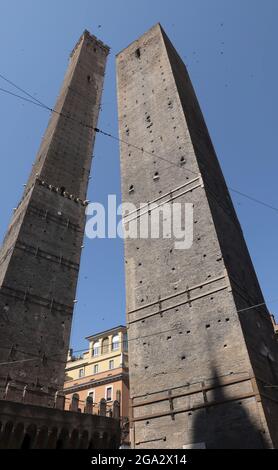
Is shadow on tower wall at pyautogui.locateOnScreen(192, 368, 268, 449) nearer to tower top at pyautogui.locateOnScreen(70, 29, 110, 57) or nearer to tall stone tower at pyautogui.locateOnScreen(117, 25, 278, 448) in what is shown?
tall stone tower at pyautogui.locateOnScreen(117, 25, 278, 448)

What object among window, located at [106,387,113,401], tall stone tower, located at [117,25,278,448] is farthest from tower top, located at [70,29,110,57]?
window, located at [106,387,113,401]

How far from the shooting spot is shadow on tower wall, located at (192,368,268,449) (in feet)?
33.3

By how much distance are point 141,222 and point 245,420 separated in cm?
849

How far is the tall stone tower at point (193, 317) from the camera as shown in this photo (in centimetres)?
1095

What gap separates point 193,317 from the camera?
12961 mm

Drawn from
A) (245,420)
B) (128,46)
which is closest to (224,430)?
(245,420)

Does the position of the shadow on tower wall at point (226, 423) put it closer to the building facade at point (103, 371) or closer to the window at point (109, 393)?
the building facade at point (103, 371)

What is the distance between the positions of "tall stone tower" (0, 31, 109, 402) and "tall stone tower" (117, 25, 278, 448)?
12.7 feet

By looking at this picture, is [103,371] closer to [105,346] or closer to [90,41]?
[105,346]

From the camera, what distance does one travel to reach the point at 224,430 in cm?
1060

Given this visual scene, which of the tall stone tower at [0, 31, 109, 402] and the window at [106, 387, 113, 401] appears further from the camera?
the window at [106, 387, 113, 401]

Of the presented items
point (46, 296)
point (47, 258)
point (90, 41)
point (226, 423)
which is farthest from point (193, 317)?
point (90, 41)

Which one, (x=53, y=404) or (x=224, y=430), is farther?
(x=53, y=404)
